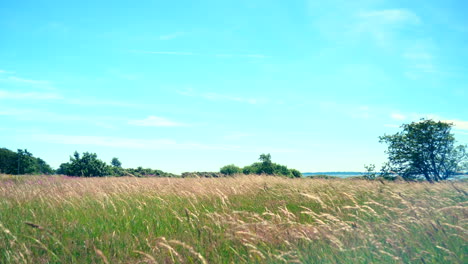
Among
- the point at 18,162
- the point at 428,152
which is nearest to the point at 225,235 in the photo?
the point at 428,152

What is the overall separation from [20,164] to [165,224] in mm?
77311

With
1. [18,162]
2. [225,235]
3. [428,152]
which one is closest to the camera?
[225,235]

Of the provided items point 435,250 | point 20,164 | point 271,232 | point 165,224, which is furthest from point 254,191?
point 20,164

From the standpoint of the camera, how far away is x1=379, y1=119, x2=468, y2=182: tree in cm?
3130

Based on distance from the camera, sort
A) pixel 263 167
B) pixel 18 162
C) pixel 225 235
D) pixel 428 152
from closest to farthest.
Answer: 1. pixel 225 235
2. pixel 428 152
3. pixel 263 167
4. pixel 18 162

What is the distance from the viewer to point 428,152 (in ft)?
105

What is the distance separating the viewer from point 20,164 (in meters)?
68.7

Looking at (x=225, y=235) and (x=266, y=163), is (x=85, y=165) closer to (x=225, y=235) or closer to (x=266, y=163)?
(x=266, y=163)

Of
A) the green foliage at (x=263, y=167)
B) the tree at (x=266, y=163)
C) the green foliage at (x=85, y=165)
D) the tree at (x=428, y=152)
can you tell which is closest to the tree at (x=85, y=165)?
the green foliage at (x=85, y=165)

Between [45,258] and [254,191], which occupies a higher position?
[254,191]

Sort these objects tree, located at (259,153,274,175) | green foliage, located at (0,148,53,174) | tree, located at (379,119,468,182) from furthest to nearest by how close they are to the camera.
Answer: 1. green foliage, located at (0,148,53,174)
2. tree, located at (259,153,274,175)
3. tree, located at (379,119,468,182)

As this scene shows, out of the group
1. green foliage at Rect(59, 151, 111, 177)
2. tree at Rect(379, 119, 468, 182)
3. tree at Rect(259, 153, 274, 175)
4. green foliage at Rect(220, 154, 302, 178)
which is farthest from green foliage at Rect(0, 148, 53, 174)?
tree at Rect(379, 119, 468, 182)

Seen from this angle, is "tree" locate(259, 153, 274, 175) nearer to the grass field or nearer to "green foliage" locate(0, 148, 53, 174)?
the grass field

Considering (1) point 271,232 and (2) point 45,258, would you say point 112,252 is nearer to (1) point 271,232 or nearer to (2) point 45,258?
(2) point 45,258
